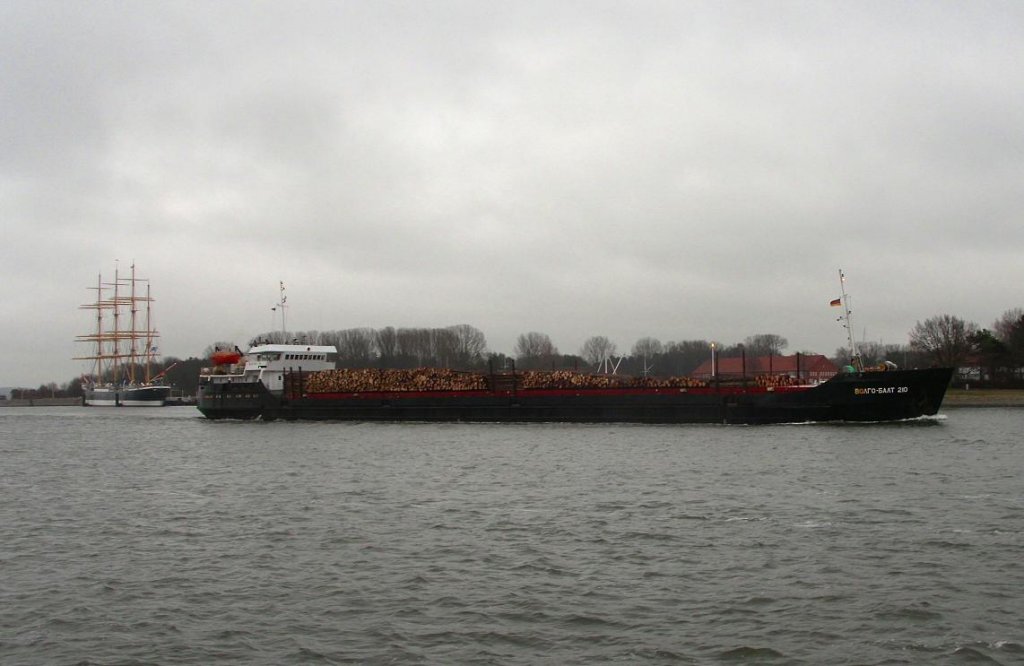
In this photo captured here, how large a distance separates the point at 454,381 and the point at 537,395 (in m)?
8.06

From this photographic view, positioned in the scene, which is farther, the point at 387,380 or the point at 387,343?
the point at 387,343

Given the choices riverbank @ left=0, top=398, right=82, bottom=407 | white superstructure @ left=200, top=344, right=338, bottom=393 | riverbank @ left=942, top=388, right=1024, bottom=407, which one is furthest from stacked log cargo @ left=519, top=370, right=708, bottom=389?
riverbank @ left=0, top=398, right=82, bottom=407

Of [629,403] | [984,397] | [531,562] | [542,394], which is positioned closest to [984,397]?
[984,397]

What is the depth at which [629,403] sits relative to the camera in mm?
44062

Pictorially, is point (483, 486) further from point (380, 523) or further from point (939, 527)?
point (939, 527)

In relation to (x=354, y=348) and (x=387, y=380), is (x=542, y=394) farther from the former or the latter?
(x=354, y=348)

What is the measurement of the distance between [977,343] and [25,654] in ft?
307

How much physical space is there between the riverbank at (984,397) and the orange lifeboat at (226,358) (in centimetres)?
5579

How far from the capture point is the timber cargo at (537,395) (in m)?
38.9

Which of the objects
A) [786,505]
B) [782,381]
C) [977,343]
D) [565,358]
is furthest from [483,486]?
[565,358]

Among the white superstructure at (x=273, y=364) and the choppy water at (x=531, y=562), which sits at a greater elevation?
the white superstructure at (x=273, y=364)

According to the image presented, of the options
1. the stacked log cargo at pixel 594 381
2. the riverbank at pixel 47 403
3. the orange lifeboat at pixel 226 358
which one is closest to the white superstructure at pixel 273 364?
the orange lifeboat at pixel 226 358

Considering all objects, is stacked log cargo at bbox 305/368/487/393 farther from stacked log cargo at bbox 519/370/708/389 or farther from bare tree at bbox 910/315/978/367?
bare tree at bbox 910/315/978/367

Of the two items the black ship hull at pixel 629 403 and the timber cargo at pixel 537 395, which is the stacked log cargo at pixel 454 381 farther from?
the black ship hull at pixel 629 403
